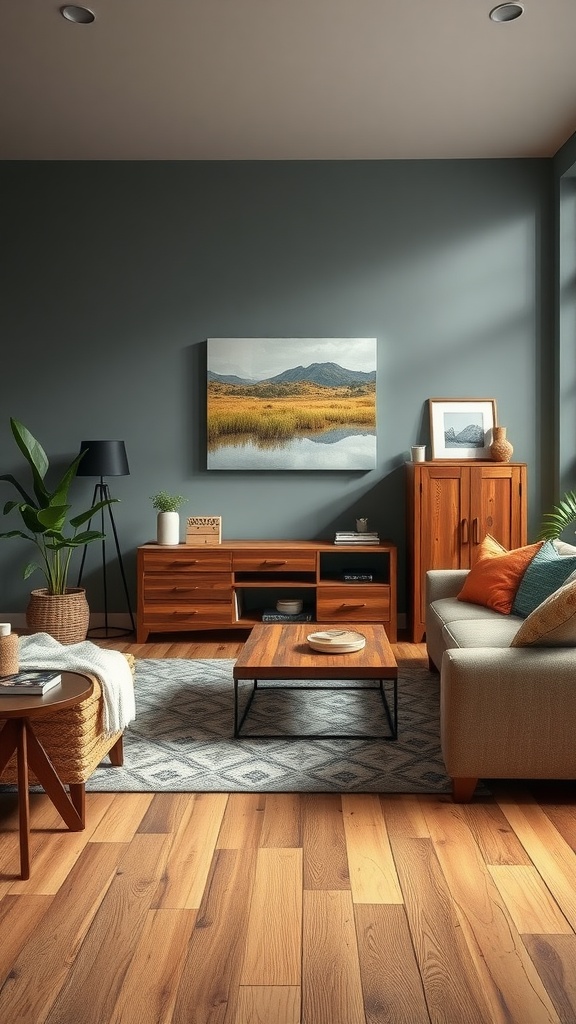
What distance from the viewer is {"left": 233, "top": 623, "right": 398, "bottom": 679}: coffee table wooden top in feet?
11.2

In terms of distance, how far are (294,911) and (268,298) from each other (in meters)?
4.45

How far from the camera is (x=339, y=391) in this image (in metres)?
5.93

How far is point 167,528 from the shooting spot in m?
5.71

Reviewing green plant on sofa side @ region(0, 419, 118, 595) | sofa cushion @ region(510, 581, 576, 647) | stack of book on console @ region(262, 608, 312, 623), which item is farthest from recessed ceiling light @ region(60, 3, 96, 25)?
stack of book on console @ region(262, 608, 312, 623)

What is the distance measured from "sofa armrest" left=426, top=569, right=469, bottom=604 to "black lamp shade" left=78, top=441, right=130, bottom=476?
2.11 metres

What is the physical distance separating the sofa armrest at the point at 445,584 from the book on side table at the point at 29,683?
248 centimetres

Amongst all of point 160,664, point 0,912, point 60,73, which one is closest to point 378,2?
point 60,73

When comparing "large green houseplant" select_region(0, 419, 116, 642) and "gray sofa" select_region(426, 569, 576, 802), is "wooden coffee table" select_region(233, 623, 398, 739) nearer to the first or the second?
"gray sofa" select_region(426, 569, 576, 802)

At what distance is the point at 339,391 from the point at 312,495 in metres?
0.72

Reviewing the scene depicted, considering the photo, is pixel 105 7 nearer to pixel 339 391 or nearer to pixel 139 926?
pixel 339 391

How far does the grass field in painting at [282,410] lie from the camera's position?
5.93 m

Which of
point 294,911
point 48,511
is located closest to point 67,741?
point 294,911

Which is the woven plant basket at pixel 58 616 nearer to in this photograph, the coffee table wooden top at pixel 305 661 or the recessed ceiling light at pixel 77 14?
the coffee table wooden top at pixel 305 661

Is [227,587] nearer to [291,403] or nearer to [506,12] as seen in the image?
[291,403]
